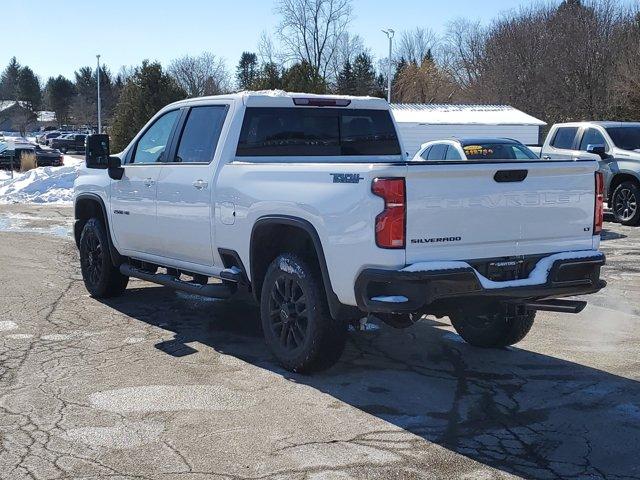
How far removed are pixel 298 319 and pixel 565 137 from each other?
1195 centimetres

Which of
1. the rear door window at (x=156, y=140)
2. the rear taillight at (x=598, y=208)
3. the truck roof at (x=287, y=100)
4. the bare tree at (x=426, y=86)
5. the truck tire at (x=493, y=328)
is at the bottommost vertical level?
the truck tire at (x=493, y=328)

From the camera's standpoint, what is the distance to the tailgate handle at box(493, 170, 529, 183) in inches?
202

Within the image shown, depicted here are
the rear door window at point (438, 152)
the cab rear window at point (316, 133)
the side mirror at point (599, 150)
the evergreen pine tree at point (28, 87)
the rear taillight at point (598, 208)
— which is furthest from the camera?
the evergreen pine tree at point (28, 87)

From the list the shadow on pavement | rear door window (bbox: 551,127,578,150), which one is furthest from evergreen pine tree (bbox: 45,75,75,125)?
the shadow on pavement

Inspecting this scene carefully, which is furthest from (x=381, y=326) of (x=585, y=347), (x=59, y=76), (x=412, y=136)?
(x=59, y=76)

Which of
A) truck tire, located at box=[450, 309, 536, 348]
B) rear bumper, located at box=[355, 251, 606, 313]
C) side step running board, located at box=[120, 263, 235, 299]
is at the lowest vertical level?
truck tire, located at box=[450, 309, 536, 348]

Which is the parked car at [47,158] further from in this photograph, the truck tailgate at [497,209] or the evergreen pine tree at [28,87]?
the evergreen pine tree at [28,87]

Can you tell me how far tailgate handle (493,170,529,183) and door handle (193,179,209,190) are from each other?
2.44 metres

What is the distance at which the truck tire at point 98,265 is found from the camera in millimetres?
8320

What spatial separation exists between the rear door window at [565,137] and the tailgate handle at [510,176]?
11370mm

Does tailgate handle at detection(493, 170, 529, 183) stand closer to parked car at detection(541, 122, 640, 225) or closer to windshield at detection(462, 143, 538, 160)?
windshield at detection(462, 143, 538, 160)

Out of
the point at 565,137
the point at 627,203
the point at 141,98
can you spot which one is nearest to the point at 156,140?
the point at 627,203

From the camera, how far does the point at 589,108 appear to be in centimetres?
Result: 4066

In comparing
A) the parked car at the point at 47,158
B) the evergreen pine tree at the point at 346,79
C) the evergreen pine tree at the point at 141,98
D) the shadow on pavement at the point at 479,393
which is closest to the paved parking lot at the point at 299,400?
the shadow on pavement at the point at 479,393
